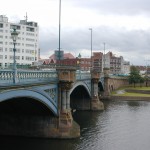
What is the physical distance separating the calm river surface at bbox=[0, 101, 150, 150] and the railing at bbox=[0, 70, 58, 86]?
20.6ft

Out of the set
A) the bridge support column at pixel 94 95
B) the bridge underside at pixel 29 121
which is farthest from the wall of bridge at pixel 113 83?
the bridge underside at pixel 29 121

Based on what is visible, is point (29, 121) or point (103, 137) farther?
point (103, 137)

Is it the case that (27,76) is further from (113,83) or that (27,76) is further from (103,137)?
(113,83)

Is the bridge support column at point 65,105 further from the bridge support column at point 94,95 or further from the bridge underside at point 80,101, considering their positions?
the bridge support column at point 94,95

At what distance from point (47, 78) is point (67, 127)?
5768 mm

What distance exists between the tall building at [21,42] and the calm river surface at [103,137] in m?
72.1

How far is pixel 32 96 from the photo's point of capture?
92.9ft

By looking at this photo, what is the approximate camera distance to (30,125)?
34812mm

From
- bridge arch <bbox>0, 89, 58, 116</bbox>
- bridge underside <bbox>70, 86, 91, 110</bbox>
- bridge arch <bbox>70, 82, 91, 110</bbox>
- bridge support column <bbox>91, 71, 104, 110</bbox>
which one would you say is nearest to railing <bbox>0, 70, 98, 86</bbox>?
bridge arch <bbox>0, 89, 58, 116</bbox>

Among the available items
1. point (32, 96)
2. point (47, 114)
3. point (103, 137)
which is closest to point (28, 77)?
point (32, 96)

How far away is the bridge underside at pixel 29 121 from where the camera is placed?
34688 millimetres

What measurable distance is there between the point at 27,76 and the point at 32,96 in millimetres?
1886

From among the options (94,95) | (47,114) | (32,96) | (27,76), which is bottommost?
(47,114)

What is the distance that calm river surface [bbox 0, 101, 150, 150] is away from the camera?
32.2m
